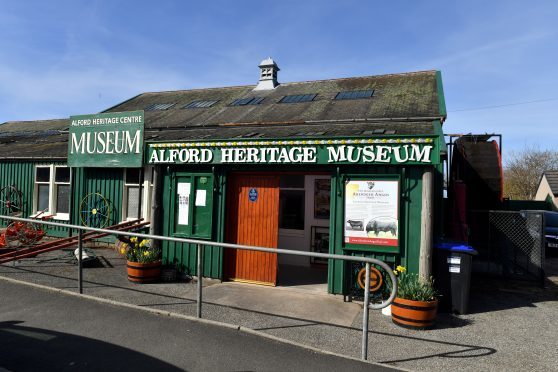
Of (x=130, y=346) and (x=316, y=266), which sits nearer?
(x=130, y=346)

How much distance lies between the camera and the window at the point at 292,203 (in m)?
10.4

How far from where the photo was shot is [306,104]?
12258 mm

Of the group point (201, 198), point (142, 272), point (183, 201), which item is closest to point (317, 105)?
point (201, 198)

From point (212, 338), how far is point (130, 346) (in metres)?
0.97

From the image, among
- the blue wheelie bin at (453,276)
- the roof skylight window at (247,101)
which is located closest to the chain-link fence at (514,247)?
the blue wheelie bin at (453,276)

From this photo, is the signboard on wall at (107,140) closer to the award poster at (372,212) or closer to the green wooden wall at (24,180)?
the green wooden wall at (24,180)

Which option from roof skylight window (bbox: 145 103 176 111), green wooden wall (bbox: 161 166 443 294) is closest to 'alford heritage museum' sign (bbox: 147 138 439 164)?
green wooden wall (bbox: 161 166 443 294)

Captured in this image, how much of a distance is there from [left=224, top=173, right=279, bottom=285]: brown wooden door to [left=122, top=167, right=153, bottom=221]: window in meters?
4.04

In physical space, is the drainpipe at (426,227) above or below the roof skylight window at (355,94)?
below

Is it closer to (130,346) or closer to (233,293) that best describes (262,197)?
(233,293)

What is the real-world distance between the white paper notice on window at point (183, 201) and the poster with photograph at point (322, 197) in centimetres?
363

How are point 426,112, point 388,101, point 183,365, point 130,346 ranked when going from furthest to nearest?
point 388,101, point 426,112, point 130,346, point 183,365

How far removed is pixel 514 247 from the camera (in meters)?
8.66

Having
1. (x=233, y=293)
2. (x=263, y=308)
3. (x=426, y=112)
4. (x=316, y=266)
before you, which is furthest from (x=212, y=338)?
(x=426, y=112)
